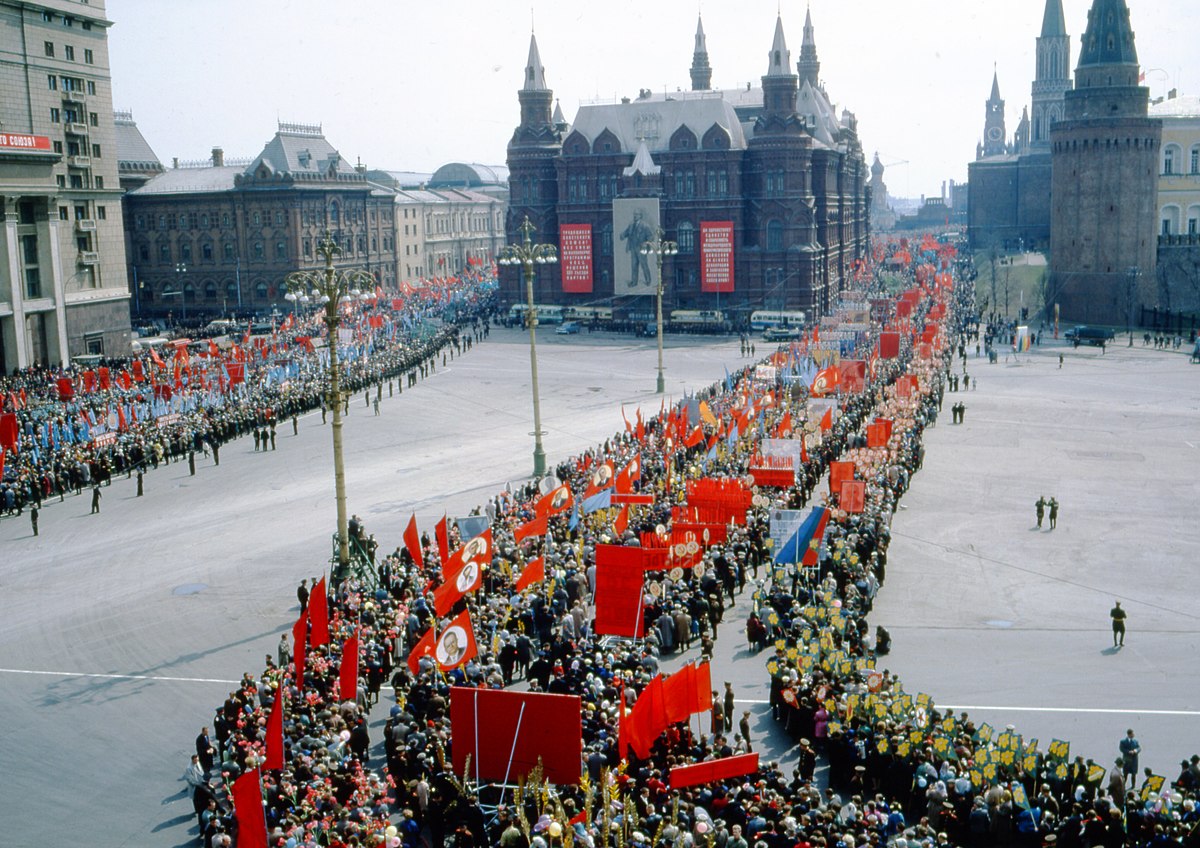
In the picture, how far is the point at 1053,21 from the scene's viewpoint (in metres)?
163

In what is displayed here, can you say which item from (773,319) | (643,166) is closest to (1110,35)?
(773,319)

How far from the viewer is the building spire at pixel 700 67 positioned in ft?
380

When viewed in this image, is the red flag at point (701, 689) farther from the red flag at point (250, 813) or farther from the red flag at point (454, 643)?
the red flag at point (250, 813)

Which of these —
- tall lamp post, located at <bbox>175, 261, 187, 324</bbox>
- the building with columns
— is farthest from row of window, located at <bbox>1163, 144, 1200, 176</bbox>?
tall lamp post, located at <bbox>175, 261, 187, 324</bbox>

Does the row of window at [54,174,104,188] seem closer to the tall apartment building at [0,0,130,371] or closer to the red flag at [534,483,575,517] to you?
the tall apartment building at [0,0,130,371]

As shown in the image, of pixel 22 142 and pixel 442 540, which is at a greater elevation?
pixel 22 142

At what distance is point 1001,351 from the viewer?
230 feet

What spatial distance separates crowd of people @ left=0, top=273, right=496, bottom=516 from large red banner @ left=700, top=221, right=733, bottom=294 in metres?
21.2

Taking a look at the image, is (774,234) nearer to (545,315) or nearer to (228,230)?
(545,315)

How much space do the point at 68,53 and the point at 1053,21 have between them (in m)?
139

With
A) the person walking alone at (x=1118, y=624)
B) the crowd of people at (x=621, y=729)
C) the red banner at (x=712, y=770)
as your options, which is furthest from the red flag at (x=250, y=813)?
the person walking alone at (x=1118, y=624)

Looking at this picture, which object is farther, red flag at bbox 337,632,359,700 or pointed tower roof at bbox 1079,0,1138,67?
pointed tower roof at bbox 1079,0,1138,67

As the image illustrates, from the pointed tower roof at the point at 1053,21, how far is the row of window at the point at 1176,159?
83449 millimetres

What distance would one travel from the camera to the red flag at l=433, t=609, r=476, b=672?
18.1 metres
